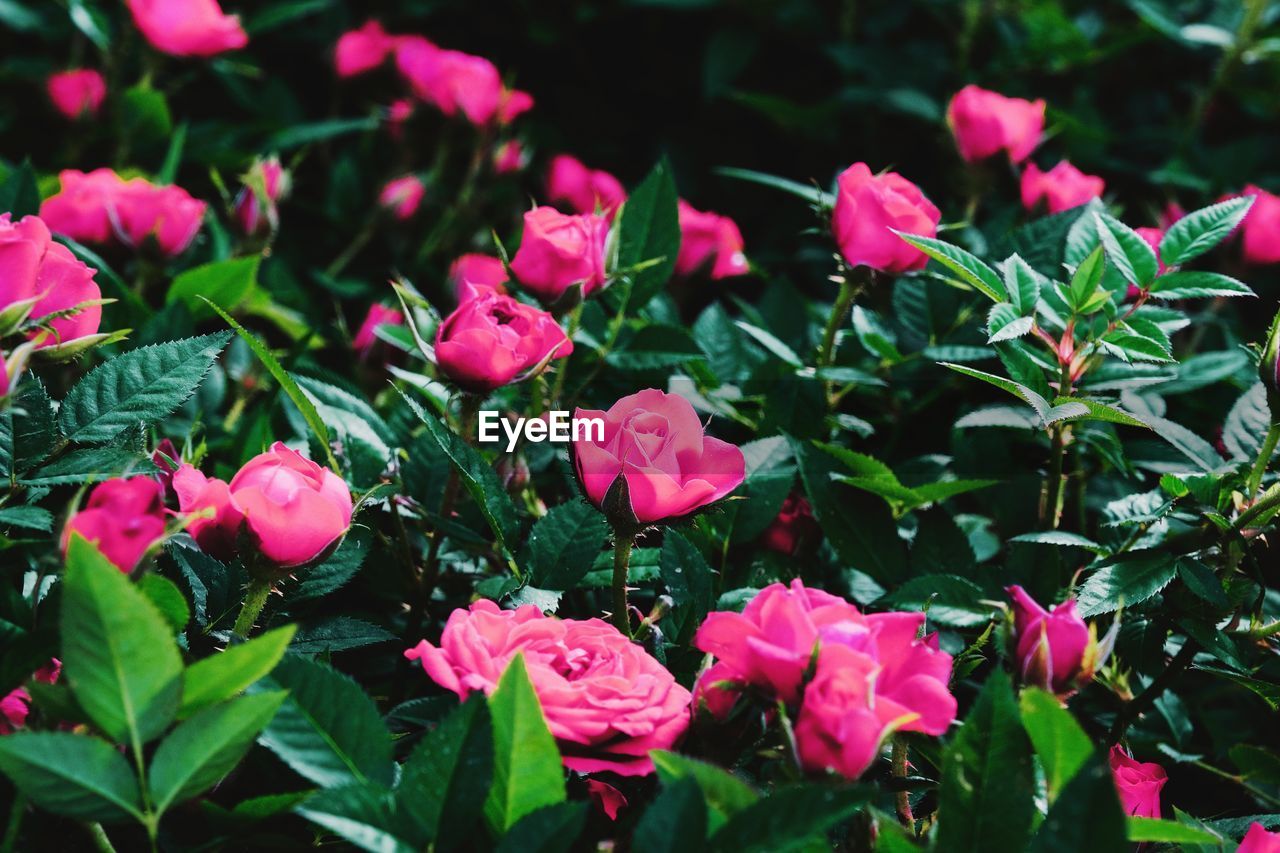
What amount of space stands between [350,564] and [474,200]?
958 mm

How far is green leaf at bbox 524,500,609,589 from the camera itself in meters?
0.81

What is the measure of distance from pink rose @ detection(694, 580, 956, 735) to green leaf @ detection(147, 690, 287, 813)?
0.75ft

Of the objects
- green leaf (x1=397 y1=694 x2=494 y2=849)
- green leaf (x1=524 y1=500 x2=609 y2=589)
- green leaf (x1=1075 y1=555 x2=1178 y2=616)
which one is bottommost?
green leaf (x1=1075 y1=555 x2=1178 y2=616)

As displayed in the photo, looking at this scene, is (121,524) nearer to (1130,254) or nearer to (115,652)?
(115,652)

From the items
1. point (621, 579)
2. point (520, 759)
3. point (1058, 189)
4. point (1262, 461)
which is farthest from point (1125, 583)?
point (1058, 189)

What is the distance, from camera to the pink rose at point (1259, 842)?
642 mm

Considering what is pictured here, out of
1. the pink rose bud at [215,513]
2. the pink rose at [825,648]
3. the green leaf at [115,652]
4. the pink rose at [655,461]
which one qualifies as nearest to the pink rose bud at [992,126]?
the pink rose at [655,461]

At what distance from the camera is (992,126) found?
1.33 m

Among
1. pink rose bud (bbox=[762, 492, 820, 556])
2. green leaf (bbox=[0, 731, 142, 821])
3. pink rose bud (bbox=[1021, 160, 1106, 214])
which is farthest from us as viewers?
pink rose bud (bbox=[1021, 160, 1106, 214])

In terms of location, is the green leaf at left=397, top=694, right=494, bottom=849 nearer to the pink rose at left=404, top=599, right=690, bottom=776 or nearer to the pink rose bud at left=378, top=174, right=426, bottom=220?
the pink rose at left=404, top=599, right=690, bottom=776

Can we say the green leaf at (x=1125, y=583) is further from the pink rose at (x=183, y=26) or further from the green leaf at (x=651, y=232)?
the pink rose at (x=183, y=26)

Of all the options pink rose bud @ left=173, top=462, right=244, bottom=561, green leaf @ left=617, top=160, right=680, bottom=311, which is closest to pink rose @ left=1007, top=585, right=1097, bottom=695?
pink rose bud @ left=173, top=462, right=244, bottom=561

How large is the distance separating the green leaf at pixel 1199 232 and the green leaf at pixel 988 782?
496mm

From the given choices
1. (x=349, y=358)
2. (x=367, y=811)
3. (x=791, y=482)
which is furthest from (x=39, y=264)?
(x=349, y=358)
